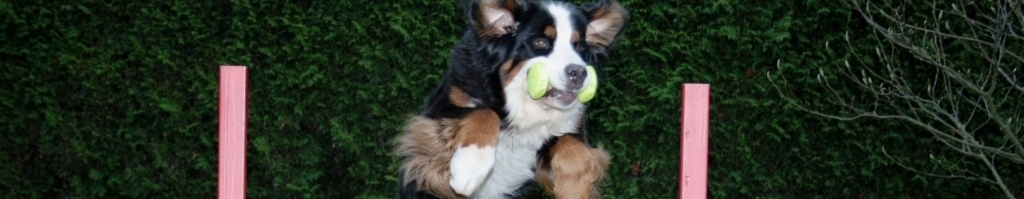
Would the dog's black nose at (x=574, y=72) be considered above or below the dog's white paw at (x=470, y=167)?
above

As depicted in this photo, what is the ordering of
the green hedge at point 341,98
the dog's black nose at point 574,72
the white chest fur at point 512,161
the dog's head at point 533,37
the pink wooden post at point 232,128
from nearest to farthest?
the dog's black nose at point 574,72 < the dog's head at point 533,37 < the pink wooden post at point 232,128 < the white chest fur at point 512,161 < the green hedge at point 341,98

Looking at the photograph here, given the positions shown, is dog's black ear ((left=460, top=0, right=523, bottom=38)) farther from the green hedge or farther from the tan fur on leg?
the green hedge

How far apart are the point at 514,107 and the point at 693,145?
49 cm

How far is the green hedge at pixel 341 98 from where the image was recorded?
4.95 metres

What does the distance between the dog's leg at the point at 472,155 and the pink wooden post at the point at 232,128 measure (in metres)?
0.55

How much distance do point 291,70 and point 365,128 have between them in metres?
0.50

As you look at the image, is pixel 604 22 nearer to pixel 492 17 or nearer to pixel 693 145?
pixel 492 17

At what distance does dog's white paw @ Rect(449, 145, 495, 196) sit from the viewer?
103 inches

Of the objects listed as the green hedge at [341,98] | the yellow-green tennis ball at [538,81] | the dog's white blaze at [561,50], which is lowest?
the green hedge at [341,98]

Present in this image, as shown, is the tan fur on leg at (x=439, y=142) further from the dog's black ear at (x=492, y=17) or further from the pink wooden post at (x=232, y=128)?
the pink wooden post at (x=232, y=128)

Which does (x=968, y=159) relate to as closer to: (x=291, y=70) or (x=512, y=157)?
(x=512, y=157)

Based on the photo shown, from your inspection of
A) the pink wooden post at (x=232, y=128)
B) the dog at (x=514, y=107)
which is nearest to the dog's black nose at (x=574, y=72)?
the dog at (x=514, y=107)

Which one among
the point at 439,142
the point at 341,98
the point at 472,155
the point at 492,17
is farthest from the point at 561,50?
the point at 341,98

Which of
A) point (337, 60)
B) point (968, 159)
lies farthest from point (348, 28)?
point (968, 159)
